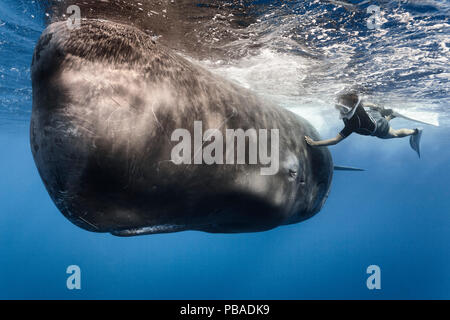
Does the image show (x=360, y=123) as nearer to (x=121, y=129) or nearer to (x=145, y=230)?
(x=145, y=230)

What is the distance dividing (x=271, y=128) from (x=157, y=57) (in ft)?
5.38

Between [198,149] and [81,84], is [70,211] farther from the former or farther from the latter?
[198,149]

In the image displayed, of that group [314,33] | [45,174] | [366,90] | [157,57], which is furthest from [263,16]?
[366,90]

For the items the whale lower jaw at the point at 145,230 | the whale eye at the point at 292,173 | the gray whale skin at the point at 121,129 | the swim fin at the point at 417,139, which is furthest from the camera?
the swim fin at the point at 417,139

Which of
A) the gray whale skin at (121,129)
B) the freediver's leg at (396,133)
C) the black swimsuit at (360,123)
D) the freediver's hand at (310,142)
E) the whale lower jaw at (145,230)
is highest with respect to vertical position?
the freediver's leg at (396,133)

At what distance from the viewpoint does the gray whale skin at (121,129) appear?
1838 millimetres

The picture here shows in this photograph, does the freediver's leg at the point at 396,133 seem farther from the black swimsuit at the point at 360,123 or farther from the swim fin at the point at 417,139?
the black swimsuit at the point at 360,123

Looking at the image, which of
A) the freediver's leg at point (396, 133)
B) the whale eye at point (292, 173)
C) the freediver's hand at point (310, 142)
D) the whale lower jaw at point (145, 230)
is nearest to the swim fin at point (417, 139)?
the freediver's leg at point (396, 133)

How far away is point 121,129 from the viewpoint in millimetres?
1871

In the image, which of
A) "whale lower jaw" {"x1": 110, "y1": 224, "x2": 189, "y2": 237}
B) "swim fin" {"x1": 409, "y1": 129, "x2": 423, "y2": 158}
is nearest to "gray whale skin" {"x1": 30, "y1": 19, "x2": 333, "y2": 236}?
"whale lower jaw" {"x1": 110, "y1": 224, "x2": 189, "y2": 237}

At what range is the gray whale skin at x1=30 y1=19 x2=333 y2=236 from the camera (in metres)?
1.84

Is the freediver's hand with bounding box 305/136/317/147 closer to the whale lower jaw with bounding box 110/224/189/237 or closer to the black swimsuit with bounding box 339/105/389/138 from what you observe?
the black swimsuit with bounding box 339/105/389/138

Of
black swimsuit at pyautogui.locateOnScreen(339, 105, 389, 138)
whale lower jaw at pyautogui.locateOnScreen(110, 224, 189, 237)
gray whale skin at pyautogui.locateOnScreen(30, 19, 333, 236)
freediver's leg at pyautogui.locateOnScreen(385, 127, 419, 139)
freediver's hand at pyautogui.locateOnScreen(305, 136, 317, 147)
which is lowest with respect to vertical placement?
whale lower jaw at pyautogui.locateOnScreen(110, 224, 189, 237)

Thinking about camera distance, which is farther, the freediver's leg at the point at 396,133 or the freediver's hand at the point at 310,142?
the freediver's leg at the point at 396,133
